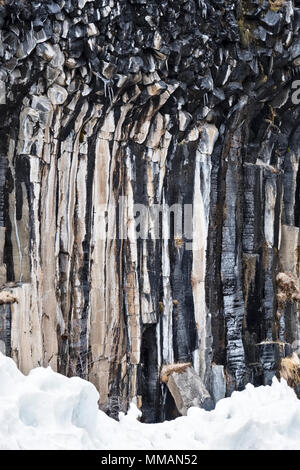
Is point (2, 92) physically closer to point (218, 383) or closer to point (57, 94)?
point (57, 94)

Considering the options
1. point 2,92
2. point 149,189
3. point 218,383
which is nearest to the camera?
point 2,92

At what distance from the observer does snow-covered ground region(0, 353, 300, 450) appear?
8.30 meters

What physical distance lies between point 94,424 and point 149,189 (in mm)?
5052

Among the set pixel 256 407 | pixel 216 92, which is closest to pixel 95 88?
pixel 216 92

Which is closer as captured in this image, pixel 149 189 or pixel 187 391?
pixel 187 391

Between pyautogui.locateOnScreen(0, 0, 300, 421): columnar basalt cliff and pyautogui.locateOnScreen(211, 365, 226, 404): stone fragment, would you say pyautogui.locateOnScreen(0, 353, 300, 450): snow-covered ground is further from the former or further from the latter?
pyautogui.locateOnScreen(211, 365, 226, 404): stone fragment

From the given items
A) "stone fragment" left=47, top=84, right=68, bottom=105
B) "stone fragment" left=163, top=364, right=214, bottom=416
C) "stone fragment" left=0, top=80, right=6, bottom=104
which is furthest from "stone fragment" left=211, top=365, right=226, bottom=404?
"stone fragment" left=0, top=80, right=6, bottom=104

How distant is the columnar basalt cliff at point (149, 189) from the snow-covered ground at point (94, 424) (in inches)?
86.9

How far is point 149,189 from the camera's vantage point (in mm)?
12953

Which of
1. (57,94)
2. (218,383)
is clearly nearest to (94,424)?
(218,383)

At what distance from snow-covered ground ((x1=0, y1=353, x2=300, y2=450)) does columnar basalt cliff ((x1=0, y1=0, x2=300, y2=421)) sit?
7.24 feet

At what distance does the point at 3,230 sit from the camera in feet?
36.9

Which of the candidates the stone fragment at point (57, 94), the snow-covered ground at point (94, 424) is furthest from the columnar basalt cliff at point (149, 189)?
the snow-covered ground at point (94, 424)

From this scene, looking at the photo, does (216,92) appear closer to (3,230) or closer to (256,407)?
(3,230)
